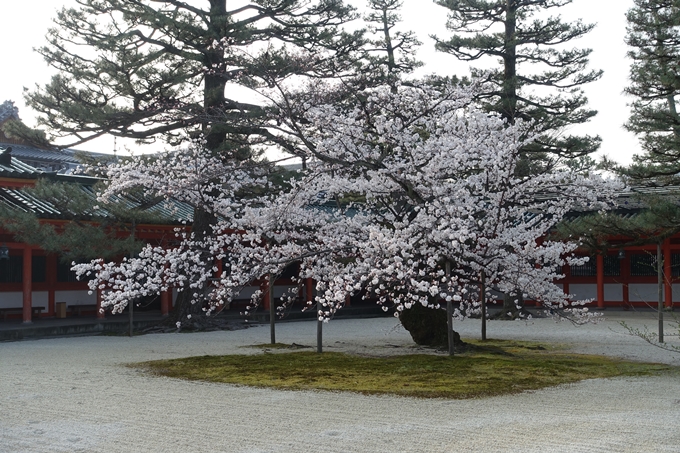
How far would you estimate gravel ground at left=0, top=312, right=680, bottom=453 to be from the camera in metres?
5.44

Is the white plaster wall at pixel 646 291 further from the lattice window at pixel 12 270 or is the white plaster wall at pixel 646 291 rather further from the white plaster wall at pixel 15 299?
the lattice window at pixel 12 270

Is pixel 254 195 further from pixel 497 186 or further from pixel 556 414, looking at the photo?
pixel 556 414

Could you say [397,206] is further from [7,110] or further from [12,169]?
[7,110]

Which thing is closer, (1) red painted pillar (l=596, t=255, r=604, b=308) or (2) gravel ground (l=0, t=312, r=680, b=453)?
(2) gravel ground (l=0, t=312, r=680, b=453)

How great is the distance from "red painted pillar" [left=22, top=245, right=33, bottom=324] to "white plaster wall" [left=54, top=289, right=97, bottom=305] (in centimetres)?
192

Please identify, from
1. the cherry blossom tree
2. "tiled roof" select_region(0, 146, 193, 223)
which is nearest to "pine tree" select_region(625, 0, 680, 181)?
the cherry blossom tree

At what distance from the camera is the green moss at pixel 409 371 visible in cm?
834

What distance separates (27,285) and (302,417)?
11817mm

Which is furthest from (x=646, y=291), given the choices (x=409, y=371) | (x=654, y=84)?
(x=409, y=371)

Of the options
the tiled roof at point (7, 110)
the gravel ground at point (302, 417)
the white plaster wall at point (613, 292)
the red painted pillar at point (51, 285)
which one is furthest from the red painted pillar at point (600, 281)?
the tiled roof at point (7, 110)

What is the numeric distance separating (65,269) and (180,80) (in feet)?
20.6

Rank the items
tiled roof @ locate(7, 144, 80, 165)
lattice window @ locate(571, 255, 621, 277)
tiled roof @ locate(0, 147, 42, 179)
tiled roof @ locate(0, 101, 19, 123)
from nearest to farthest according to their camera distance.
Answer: tiled roof @ locate(0, 147, 42, 179) → lattice window @ locate(571, 255, 621, 277) → tiled roof @ locate(0, 101, 19, 123) → tiled roof @ locate(7, 144, 80, 165)

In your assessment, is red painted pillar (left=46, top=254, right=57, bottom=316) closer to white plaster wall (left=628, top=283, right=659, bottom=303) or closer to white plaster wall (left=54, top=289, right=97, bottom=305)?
white plaster wall (left=54, top=289, right=97, bottom=305)

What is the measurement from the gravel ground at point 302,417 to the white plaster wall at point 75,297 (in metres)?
8.79
